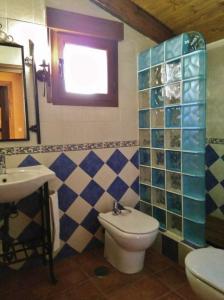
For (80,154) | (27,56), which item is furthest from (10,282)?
(27,56)

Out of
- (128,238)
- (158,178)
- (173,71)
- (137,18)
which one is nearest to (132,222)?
(128,238)

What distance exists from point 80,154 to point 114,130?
41 cm

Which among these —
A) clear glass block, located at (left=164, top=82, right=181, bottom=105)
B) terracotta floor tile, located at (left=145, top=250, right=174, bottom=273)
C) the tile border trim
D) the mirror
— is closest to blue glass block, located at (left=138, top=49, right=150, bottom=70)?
clear glass block, located at (left=164, top=82, right=181, bottom=105)

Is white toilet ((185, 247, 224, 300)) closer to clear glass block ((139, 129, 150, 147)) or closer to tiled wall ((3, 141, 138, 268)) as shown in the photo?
tiled wall ((3, 141, 138, 268))

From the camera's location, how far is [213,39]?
244 cm

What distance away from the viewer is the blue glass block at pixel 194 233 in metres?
1.84

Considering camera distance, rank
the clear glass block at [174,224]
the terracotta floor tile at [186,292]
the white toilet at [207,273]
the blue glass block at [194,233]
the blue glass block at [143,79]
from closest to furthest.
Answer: the white toilet at [207,273] < the terracotta floor tile at [186,292] < the blue glass block at [194,233] < the clear glass block at [174,224] < the blue glass block at [143,79]

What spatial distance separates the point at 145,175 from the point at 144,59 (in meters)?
1.12

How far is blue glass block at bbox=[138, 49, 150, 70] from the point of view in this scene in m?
2.24

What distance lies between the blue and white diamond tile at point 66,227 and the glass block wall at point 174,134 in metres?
0.76


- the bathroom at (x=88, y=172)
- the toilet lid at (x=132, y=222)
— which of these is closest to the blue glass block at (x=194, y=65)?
the bathroom at (x=88, y=172)

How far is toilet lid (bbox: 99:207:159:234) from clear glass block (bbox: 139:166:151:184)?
0.39 m

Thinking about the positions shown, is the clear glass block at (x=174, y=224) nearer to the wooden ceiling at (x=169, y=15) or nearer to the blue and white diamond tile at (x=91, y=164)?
the blue and white diamond tile at (x=91, y=164)

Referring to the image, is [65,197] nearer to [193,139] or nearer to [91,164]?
[91,164]
